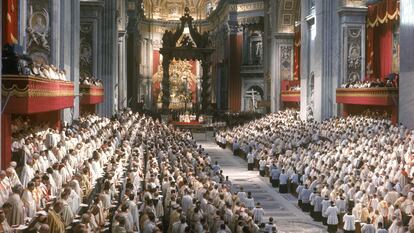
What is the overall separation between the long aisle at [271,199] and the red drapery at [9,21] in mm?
10300

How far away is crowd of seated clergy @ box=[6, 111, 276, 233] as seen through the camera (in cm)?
1283

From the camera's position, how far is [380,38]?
40438mm

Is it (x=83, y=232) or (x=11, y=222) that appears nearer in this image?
(x=83, y=232)

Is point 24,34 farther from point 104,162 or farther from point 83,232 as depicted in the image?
point 83,232

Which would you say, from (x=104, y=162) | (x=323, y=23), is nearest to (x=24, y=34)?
(x=104, y=162)

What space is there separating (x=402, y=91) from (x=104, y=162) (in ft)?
52.5

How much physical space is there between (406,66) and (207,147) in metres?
16.3

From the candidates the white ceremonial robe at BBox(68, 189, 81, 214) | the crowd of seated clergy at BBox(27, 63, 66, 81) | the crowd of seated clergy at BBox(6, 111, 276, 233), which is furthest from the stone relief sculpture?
the white ceremonial robe at BBox(68, 189, 81, 214)

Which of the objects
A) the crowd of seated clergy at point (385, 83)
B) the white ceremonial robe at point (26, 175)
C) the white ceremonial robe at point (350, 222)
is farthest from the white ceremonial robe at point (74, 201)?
the crowd of seated clergy at point (385, 83)

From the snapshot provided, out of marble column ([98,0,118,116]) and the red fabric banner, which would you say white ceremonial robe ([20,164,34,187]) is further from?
marble column ([98,0,118,116])

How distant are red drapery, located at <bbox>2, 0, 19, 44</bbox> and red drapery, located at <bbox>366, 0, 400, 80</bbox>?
71.7 feet

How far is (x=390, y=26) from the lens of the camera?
38.8m

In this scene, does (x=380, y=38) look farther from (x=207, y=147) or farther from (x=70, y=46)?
(x=70, y=46)

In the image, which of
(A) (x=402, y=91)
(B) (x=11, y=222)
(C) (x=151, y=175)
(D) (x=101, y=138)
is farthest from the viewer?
(A) (x=402, y=91)
